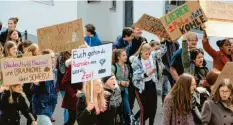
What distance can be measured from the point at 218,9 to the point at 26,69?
4.02m

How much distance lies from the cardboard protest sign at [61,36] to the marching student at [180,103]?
12.9 feet

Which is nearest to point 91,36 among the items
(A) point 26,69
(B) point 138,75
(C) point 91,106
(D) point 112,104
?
(B) point 138,75

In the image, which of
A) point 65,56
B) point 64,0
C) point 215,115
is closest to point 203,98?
point 215,115

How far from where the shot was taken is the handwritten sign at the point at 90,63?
10000 millimetres

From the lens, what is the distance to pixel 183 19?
41.2 feet

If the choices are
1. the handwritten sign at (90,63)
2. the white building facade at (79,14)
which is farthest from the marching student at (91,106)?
the white building facade at (79,14)

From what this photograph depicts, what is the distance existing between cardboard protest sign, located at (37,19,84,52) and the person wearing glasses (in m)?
4.07

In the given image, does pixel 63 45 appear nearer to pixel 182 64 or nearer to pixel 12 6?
pixel 182 64

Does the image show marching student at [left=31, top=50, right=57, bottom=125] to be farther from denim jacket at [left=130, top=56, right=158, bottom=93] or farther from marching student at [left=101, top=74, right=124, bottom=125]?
denim jacket at [left=130, top=56, right=158, bottom=93]

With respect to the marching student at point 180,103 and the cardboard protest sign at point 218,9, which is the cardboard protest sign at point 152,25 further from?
the marching student at point 180,103

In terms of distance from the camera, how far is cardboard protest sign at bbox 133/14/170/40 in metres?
13.6

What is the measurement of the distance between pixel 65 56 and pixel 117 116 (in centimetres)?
268

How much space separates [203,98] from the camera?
10.1 m

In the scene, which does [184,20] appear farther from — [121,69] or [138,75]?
[121,69]
